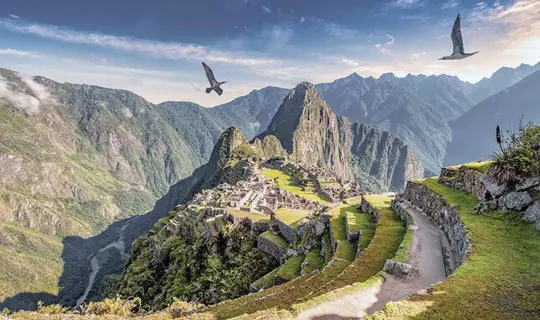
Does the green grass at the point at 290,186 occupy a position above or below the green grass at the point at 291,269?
below

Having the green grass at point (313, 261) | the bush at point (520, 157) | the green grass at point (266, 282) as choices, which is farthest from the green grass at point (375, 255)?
the green grass at point (266, 282)

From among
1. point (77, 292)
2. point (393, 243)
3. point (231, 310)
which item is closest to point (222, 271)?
point (393, 243)

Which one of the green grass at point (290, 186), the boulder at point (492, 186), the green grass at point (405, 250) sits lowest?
the green grass at point (290, 186)

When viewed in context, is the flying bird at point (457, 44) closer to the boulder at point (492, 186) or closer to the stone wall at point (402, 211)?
the boulder at point (492, 186)

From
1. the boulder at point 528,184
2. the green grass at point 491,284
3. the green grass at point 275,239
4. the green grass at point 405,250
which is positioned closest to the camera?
the green grass at point 491,284

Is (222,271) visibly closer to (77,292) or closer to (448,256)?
(448,256)

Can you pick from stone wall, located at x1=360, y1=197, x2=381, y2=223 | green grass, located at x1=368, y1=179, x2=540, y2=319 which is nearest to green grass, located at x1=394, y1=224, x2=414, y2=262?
green grass, located at x1=368, y1=179, x2=540, y2=319

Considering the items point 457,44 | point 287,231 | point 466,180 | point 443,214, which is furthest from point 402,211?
point 457,44

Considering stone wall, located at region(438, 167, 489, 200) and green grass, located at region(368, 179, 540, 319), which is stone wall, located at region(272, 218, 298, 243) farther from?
green grass, located at region(368, 179, 540, 319)
